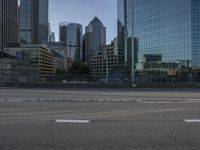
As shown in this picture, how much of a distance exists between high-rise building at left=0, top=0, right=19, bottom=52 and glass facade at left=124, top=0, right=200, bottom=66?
64814mm

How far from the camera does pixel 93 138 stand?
8570 mm

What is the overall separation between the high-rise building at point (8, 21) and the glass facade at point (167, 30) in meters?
64.8

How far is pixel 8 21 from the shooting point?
619 feet

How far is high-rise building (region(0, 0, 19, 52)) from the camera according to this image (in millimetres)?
182125

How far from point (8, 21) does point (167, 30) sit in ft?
286

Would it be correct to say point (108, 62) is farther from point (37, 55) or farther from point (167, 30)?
point (37, 55)

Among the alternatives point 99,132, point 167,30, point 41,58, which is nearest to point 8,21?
point 41,58

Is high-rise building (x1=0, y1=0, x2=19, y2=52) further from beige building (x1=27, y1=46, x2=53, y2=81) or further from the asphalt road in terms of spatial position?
the asphalt road

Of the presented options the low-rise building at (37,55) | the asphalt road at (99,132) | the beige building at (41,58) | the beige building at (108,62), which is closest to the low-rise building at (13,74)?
the beige building at (108,62)

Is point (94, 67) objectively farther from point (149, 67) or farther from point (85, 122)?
point (85, 122)

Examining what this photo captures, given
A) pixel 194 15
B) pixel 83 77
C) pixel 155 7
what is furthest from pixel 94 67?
pixel 83 77

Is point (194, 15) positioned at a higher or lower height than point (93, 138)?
higher

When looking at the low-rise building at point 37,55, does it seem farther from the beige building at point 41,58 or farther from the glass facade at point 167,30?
the glass facade at point 167,30

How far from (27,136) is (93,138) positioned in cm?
144
